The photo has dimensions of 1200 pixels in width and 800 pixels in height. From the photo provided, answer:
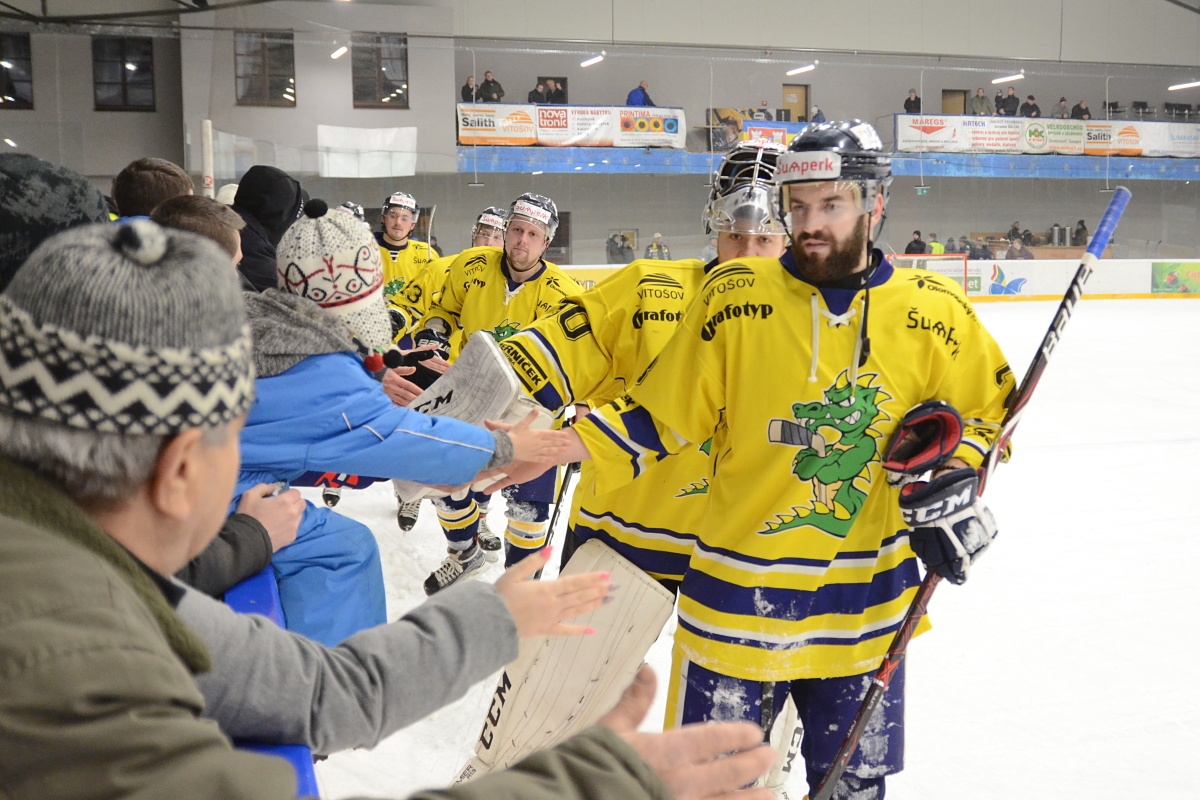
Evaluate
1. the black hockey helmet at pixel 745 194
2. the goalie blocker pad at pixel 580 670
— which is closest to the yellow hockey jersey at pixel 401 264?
the black hockey helmet at pixel 745 194

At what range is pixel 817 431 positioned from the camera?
5.61ft

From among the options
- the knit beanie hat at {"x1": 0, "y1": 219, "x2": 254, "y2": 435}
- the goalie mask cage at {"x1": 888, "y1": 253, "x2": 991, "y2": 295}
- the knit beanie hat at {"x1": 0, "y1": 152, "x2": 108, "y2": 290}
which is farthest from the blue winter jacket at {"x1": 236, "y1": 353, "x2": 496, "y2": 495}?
the goalie mask cage at {"x1": 888, "y1": 253, "x2": 991, "y2": 295}

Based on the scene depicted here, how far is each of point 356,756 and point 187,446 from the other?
2.14 metres

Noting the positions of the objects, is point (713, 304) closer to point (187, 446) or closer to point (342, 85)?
point (187, 446)

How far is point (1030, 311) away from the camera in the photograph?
12914 mm

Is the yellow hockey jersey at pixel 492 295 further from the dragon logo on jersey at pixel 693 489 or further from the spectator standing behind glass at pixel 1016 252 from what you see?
the spectator standing behind glass at pixel 1016 252

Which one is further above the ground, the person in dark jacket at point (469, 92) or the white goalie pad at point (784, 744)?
the person in dark jacket at point (469, 92)

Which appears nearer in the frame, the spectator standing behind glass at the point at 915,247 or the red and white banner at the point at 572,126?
the red and white banner at the point at 572,126

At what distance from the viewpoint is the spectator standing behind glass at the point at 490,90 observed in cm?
1655

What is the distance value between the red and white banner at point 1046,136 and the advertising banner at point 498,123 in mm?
6455

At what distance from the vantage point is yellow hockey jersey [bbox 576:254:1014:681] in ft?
5.61

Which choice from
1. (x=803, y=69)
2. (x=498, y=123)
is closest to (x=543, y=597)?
(x=498, y=123)

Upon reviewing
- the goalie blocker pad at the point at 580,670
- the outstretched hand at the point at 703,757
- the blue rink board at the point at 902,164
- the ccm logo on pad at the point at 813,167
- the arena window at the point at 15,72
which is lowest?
the goalie blocker pad at the point at 580,670

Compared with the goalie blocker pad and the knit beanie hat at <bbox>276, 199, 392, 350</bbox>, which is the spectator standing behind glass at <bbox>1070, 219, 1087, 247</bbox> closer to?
the goalie blocker pad
